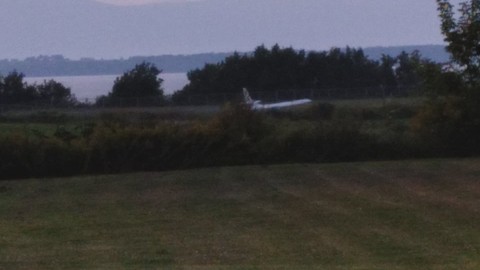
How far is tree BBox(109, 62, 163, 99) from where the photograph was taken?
72.6 meters

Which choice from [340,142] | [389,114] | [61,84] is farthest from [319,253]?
[61,84]

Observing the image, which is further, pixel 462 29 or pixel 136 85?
pixel 136 85

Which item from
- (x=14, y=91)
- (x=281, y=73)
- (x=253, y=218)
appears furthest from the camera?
(x=281, y=73)

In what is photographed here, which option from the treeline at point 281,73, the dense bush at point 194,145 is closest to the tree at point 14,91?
the treeline at point 281,73

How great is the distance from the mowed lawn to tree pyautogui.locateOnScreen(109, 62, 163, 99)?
110ft

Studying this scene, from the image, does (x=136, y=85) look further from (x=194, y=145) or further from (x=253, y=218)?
(x=253, y=218)

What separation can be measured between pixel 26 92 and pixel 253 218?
51.2m

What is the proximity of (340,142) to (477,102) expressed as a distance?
5.28m

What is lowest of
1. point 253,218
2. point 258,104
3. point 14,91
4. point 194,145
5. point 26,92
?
point 253,218

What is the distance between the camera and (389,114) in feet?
165

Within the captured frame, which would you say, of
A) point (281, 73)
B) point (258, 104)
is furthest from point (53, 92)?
point (258, 104)

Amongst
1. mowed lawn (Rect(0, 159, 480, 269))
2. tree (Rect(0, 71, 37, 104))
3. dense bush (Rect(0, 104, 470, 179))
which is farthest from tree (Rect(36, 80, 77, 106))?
A: mowed lawn (Rect(0, 159, 480, 269))

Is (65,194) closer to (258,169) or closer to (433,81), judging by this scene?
(258,169)

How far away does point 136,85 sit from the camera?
7281 cm
